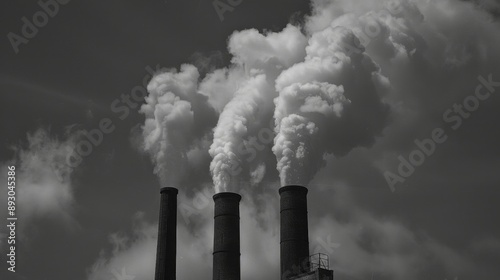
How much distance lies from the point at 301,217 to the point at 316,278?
4.64 m

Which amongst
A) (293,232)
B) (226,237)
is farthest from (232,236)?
(293,232)

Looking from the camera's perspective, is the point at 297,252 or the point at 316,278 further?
the point at 297,252

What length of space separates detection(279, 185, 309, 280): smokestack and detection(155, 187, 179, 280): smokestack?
5.78 m

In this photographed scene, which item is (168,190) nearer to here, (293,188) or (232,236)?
(232,236)

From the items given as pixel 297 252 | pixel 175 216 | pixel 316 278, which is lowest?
pixel 316 278

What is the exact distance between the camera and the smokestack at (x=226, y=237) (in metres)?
28.9

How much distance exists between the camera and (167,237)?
30.8 meters

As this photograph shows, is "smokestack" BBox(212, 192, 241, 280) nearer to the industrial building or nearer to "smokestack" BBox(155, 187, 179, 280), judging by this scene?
the industrial building

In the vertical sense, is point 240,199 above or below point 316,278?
above

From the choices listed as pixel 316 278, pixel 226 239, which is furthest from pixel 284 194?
pixel 316 278

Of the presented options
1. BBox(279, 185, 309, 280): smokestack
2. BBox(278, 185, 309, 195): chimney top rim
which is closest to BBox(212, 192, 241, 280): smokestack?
BBox(279, 185, 309, 280): smokestack

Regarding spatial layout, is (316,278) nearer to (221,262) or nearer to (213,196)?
(221,262)

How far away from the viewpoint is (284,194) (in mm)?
29188

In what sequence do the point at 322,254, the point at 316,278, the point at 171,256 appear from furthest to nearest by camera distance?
the point at 171,256 → the point at 322,254 → the point at 316,278
